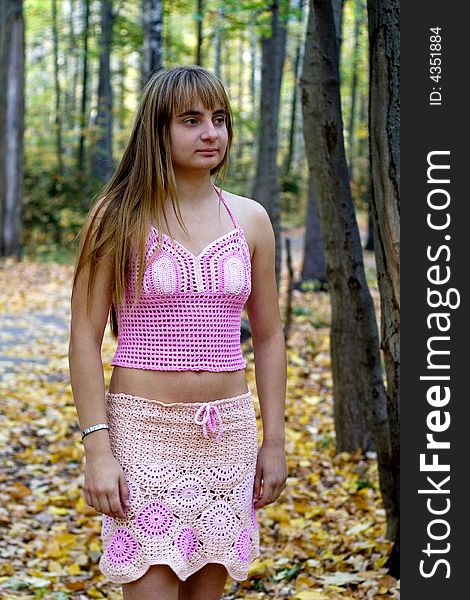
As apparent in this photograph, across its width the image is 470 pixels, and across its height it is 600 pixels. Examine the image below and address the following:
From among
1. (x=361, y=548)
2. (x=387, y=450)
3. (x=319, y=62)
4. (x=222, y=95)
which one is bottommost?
(x=361, y=548)

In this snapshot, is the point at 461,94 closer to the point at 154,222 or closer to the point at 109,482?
the point at 154,222

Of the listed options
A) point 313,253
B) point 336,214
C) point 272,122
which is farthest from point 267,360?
point 313,253

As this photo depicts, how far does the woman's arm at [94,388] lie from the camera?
2.56 m

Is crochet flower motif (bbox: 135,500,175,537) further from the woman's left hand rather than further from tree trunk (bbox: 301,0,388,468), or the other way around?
tree trunk (bbox: 301,0,388,468)

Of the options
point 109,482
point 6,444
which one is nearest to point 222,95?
point 109,482

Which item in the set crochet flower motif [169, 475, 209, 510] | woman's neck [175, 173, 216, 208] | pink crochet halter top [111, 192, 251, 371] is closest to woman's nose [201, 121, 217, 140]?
woman's neck [175, 173, 216, 208]

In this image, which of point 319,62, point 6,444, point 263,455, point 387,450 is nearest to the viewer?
point 263,455

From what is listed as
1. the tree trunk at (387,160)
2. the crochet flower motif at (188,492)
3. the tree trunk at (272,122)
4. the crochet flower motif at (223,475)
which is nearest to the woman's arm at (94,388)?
the crochet flower motif at (188,492)

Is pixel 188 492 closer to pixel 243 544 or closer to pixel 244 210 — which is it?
pixel 243 544

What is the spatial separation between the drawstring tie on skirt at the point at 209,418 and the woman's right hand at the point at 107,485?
0.87 feet

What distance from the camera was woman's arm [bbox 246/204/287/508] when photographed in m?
2.86

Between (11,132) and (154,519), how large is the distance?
59.5 ft

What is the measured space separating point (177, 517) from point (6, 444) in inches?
171

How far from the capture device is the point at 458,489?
123 inches
